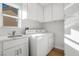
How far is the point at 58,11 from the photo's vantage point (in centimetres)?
304

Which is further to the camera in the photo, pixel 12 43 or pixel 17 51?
pixel 17 51

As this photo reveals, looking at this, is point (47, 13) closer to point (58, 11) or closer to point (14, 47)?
point (58, 11)

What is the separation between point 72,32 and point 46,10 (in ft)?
5.59

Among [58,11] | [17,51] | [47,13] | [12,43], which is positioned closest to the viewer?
[12,43]

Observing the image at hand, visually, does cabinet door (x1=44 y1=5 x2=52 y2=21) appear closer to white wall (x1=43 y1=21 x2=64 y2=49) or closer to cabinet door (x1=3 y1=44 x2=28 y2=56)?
white wall (x1=43 y1=21 x2=64 y2=49)

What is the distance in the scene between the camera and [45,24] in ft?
12.0

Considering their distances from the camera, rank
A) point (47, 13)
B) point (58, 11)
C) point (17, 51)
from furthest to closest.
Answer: point (47, 13) → point (58, 11) → point (17, 51)

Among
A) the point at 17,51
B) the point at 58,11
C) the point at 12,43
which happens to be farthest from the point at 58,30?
the point at 12,43

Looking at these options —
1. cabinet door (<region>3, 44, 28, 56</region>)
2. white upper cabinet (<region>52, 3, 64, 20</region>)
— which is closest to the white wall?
white upper cabinet (<region>52, 3, 64, 20</region>)

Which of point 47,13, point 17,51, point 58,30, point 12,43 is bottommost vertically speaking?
point 17,51

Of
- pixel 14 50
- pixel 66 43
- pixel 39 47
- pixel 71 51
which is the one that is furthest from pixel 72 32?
pixel 14 50

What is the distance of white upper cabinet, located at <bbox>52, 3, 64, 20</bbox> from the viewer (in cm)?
296

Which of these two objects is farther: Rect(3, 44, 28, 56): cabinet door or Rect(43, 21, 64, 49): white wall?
Rect(43, 21, 64, 49): white wall

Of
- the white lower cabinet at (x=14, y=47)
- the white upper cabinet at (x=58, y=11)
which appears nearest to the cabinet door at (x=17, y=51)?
the white lower cabinet at (x=14, y=47)
